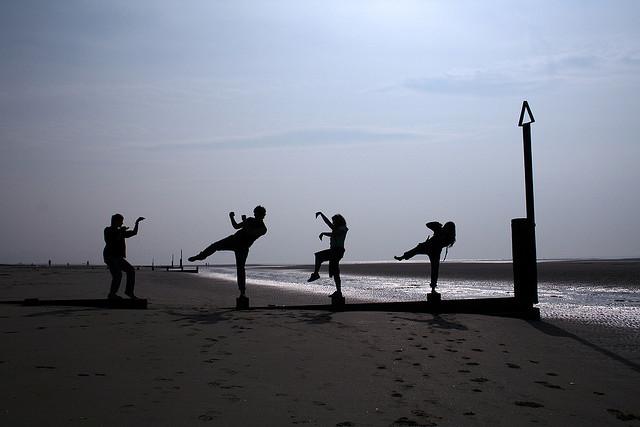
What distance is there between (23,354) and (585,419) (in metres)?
5.68

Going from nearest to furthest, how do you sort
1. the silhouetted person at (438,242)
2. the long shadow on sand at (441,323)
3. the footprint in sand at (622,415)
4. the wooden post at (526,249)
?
the footprint in sand at (622,415) → the long shadow on sand at (441,323) → the wooden post at (526,249) → the silhouetted person at (438,242)

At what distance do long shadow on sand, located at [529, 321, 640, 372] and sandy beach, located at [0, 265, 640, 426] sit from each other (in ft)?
0.21

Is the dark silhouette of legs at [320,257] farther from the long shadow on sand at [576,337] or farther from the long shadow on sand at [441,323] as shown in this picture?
the long shadow on sand at [576,337]

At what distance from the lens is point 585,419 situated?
4.51 meters

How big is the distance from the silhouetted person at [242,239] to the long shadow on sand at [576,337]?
20.0 feet

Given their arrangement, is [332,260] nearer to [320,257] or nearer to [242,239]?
[320,257]

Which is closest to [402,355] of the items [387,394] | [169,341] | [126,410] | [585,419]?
[387,394]

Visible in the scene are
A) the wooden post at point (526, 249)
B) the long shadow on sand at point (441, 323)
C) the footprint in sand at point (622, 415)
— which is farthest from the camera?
the wooden post at point (526, 249)

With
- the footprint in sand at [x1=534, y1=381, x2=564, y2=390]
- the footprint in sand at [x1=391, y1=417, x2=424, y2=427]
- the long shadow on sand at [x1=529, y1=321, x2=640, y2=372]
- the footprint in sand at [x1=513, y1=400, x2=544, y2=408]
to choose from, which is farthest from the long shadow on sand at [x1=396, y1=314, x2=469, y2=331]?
the footprint in sand at [x1=391, y1=417, x2=424, y2=427]

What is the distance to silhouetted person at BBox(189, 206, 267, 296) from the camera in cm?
1172

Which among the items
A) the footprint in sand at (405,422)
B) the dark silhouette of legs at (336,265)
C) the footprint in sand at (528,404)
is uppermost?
the dark silhouette of legs at (336,265)

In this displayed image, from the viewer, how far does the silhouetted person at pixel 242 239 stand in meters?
11.7

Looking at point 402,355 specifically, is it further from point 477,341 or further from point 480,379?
point 477,341

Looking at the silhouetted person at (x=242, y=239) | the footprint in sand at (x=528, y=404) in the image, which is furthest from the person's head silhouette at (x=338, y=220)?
the footprint in sand at (x=528, y=404)
